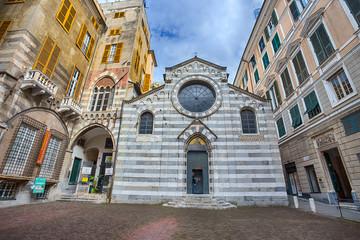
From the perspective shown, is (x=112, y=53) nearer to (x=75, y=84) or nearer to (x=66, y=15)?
(x=66, y=15)

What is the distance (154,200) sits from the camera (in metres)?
12.5

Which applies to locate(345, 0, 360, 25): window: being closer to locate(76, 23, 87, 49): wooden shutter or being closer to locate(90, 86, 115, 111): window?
locate(90, 86, 115, 111): window

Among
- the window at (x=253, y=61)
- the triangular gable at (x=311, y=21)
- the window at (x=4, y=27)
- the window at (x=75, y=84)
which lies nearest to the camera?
the window at (x=4, y=27)

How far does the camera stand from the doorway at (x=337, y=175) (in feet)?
41.4

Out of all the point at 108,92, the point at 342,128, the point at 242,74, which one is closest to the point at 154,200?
the point at 108,92

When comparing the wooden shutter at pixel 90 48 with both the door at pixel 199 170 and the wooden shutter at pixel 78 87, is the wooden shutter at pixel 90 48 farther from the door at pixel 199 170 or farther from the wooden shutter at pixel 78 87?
the door at pixel 199 170

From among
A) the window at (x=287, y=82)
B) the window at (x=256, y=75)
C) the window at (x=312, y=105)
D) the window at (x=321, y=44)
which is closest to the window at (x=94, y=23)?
the window at (x=256, y=75)

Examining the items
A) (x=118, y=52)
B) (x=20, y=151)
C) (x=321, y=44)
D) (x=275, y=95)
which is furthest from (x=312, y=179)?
(x=118, y=52)

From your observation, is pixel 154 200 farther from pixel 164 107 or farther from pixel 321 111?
pixel 321 111

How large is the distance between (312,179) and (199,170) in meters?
9.37

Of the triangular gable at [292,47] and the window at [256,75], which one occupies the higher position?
the window at [256,75]

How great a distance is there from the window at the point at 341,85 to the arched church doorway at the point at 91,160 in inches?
674

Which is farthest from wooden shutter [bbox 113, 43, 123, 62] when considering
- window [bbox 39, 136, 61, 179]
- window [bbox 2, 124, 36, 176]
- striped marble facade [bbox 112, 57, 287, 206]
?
window [bbox 2, 124, 36, 176]

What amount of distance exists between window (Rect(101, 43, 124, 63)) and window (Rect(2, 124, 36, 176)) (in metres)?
10.3
